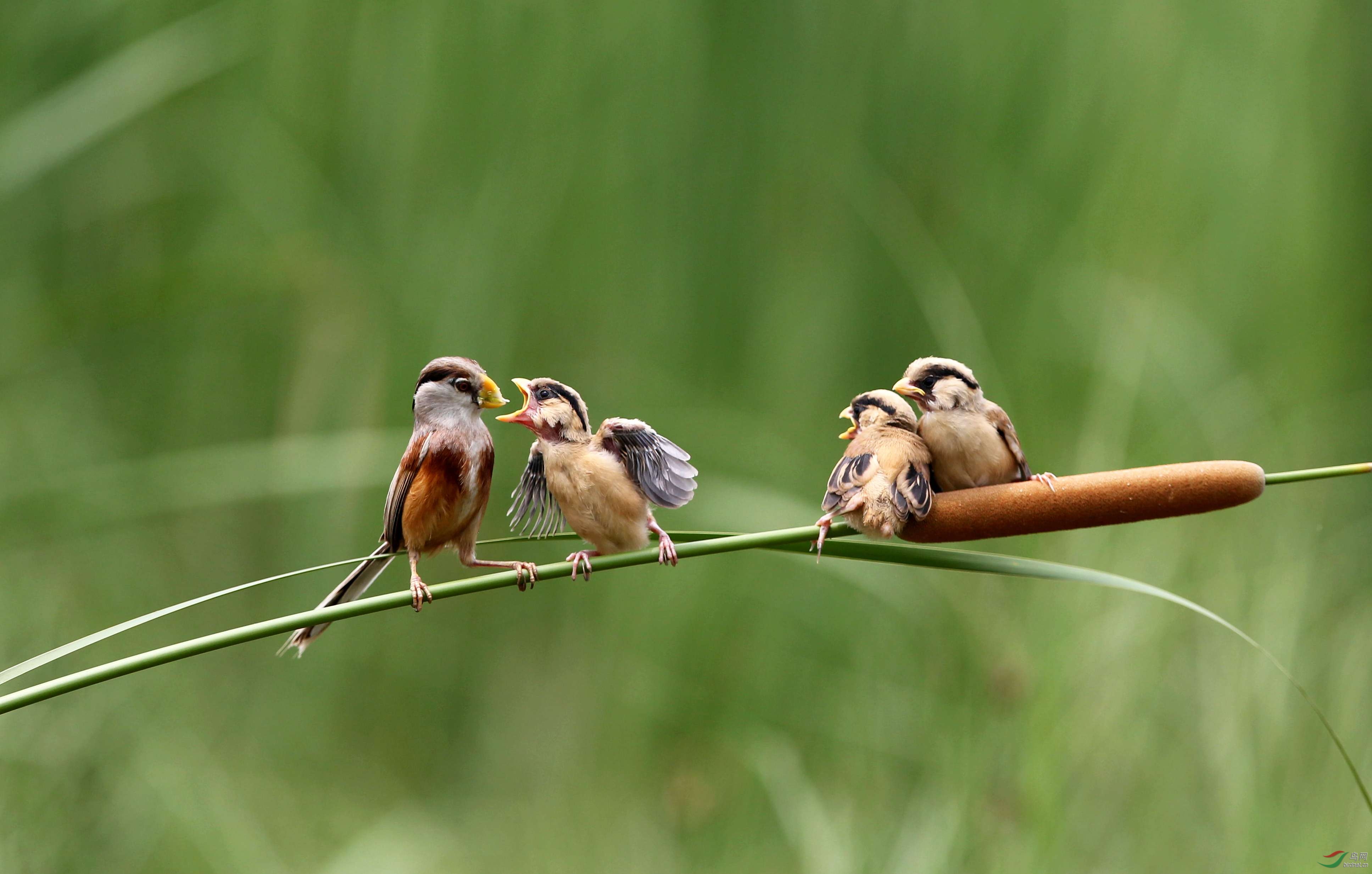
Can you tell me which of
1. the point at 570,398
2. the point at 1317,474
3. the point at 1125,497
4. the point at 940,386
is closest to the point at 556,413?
the point at 570,398

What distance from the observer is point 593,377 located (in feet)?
8.69

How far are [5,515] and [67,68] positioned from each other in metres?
1.04

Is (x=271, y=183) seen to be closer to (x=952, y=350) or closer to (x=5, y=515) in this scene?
(x=5, y=515)

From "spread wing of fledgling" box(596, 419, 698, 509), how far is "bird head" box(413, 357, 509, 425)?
15 centimetres

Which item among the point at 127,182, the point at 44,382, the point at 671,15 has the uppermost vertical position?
the point at 671,15

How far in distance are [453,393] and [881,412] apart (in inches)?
19.3

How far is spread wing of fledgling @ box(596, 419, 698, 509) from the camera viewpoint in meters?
1.11

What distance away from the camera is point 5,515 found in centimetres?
243

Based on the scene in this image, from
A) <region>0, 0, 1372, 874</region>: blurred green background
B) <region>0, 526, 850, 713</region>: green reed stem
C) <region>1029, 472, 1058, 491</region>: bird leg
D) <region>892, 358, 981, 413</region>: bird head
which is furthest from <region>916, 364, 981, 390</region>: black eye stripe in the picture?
<region>0, 0, 1372, 874</region>: blurred green background

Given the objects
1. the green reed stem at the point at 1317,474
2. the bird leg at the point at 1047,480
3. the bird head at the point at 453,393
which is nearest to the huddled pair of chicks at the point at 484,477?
the bird head at the point at 453,393

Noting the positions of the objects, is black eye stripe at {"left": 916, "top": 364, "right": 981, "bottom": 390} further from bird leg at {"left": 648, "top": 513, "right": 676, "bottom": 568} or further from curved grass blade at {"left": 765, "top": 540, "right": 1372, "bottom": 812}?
bird leg at {"left": 648, "top": 513, "right": 676, "bottom": 568}

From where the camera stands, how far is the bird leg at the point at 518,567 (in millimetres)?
953

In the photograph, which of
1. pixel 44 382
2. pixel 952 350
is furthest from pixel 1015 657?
pixel 44 382

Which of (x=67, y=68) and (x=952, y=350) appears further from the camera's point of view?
(x=67, y=68)
